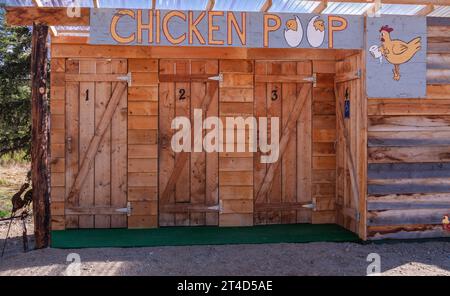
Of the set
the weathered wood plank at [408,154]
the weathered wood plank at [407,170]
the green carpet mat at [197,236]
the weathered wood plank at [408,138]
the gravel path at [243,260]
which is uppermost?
the weathered wood plank at [408,138]

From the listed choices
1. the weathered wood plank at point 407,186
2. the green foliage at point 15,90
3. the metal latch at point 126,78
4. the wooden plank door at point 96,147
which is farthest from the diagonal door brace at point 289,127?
the green foliage at point 15,90

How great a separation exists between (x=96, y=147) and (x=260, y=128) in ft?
7.94

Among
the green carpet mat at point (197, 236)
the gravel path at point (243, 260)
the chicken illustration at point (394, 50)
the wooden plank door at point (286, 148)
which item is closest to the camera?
the gravel path at point (243, 260)

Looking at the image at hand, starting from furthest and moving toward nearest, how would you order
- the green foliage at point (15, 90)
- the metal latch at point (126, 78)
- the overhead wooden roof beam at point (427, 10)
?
the green foliage at point (15, 90)
the metal latch at point (126, 78)
the overhead wooden roof beam at point (427, 10)

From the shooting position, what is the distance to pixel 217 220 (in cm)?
766

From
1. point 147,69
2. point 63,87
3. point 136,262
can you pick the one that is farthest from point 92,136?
point 136,262

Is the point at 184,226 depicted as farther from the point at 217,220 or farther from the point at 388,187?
the point at 388,187

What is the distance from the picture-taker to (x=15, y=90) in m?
9.77

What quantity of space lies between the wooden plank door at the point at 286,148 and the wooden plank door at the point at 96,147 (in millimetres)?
2026

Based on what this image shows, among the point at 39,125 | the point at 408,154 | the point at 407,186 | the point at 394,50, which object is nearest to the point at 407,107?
the point at 408,154

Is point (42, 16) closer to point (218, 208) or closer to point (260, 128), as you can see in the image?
point (260, 128)

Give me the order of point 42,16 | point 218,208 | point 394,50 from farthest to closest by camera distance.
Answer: point 218,208 → point 394,50 → point 42,16

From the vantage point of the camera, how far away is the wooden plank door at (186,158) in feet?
24.7

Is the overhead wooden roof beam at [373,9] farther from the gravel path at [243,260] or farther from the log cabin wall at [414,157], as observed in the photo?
the gravel path at [243,260]
